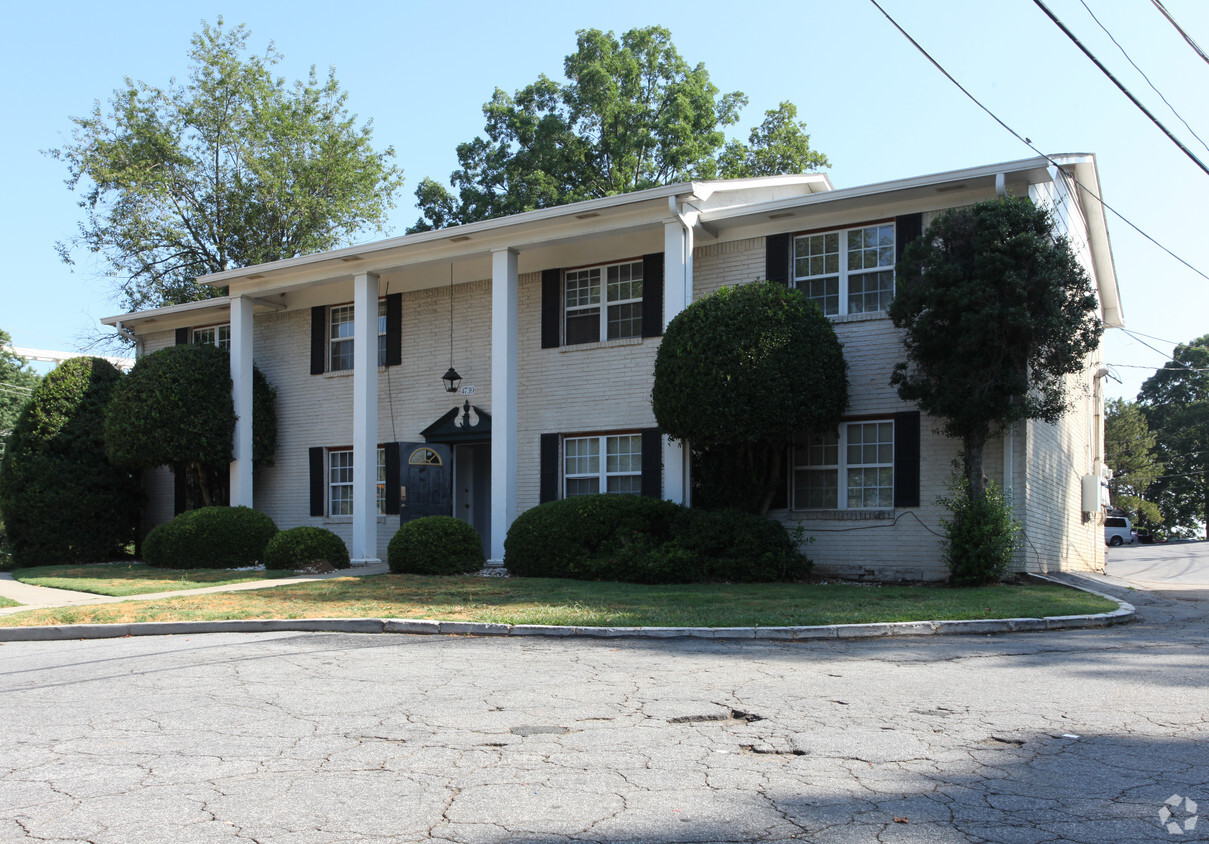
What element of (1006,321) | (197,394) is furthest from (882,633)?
(197,394)

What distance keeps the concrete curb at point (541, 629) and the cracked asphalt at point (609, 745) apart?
835 mm

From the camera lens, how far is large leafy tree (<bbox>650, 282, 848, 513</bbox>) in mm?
14695

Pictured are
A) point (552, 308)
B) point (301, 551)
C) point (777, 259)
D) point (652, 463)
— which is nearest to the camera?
point (777, 259)

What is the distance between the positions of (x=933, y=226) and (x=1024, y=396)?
276 cm

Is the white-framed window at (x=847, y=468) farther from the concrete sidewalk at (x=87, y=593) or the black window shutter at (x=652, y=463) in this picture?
the concrete sidewalk at (x=87, y=593)

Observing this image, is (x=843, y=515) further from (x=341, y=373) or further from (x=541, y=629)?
(x=341, y=373)

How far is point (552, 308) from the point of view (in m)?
19.0

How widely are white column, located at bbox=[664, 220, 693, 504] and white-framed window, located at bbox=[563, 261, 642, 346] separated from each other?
6.70 feet

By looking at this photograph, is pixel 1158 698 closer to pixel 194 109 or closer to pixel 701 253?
pixel 701 253

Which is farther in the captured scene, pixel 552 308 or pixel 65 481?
pixel 65 481

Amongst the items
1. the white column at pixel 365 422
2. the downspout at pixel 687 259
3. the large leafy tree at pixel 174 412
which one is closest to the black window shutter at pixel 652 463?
the downspout at pixel 687 259

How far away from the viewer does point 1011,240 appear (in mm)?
13523

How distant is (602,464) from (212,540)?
7.43 meters

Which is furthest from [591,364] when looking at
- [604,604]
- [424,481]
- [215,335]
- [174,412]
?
[215,335]
